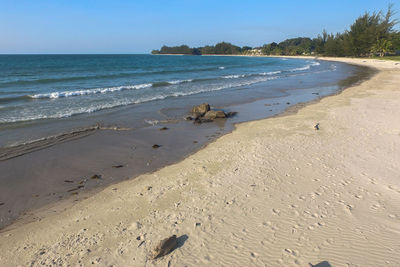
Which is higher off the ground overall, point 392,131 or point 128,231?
point 392,131

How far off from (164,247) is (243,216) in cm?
178

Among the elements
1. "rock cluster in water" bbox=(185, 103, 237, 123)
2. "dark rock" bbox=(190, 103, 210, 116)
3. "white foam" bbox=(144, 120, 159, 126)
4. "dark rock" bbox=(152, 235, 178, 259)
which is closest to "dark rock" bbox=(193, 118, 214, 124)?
"rock cluster in water" bbox=(185, 103, 237, 123)

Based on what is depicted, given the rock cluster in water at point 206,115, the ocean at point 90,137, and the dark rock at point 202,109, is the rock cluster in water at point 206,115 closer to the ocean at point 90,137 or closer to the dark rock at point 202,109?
the dark rock at point 202,109

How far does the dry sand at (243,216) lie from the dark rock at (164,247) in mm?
98

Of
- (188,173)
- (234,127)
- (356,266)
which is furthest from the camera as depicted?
(234,127)

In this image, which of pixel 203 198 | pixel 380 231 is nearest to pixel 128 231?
pixel 203 198

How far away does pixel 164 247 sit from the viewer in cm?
394

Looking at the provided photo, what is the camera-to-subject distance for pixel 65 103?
1706 cm

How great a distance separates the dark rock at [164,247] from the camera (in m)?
3.86

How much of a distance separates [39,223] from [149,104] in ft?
42.4

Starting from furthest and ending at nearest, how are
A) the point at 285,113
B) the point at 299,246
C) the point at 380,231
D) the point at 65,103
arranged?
the point at 65,103
the point at 285,113
the point at 380,231
the point at 299,246

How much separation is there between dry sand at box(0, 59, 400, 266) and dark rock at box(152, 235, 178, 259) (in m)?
0.10

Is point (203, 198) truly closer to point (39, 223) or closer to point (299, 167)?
point (299, 167)

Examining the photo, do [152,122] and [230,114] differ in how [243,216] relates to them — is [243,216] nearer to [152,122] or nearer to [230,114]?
[152,122]
